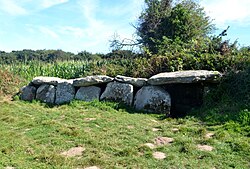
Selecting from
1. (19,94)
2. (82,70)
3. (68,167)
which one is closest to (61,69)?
(82,70)

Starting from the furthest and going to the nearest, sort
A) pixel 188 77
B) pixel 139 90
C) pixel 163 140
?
1. pixel 139 90
2. pixel 188 77
3. pixel 163 140

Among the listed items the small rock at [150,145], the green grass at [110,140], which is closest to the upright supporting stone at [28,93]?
the green grass at [110,140]

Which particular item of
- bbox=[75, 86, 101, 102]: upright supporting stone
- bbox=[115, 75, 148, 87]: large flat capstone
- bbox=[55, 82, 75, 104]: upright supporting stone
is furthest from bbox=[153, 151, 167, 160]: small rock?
bbox=[55, 82, 75, 104]: upright supporting stone

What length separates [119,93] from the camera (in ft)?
29.1

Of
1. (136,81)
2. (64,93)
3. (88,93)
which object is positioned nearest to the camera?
(136,81)

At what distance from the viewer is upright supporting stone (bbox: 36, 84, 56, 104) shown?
962 centimetres

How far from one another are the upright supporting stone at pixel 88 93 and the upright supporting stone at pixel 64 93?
0.25m

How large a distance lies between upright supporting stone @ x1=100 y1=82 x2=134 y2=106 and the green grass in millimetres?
821

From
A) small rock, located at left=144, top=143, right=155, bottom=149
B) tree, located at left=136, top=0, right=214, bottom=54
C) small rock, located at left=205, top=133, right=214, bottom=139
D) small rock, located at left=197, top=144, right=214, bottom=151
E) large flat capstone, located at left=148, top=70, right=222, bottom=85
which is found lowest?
small rock, located at left=144, top=143, right=155, bottom=149

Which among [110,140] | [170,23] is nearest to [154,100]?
[110,140]

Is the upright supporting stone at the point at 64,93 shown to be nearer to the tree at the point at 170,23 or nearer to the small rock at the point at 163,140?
the small rock at the point at 163,140

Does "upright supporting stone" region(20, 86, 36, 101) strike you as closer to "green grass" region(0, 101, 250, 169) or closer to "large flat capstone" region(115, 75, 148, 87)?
"green grass" region(0, 101, 250, 169)

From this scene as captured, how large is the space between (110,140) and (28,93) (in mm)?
5715

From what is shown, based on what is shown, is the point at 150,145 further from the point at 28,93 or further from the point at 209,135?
the point at 28,93
